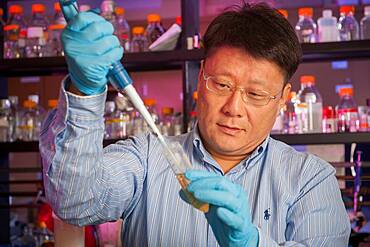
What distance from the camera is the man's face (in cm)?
149

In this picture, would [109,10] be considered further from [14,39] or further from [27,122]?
[27,122]

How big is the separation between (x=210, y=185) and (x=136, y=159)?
1.40 ft

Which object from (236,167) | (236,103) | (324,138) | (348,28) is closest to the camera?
(236,103)

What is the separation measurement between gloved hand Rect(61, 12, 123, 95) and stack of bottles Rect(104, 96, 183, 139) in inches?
62.7

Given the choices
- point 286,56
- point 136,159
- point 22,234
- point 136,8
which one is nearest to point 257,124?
point 286,56

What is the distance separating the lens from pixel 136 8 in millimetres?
4180

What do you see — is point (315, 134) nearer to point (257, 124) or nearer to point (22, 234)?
point (257, 124)

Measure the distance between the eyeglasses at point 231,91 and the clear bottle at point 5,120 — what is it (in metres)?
1.60

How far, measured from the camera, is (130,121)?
2.80m

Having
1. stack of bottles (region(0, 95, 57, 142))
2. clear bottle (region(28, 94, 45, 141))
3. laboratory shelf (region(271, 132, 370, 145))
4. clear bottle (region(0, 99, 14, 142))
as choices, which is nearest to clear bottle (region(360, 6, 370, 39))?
laboratory shelf (region(271, 132, 370, 145))

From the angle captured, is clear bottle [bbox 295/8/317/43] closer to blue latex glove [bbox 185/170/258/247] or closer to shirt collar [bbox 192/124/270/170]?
shirt collar [bbox 192/124/270/170]

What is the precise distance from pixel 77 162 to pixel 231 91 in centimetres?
44

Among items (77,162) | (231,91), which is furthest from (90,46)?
(231,91)

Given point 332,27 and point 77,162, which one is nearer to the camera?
point 77,162
